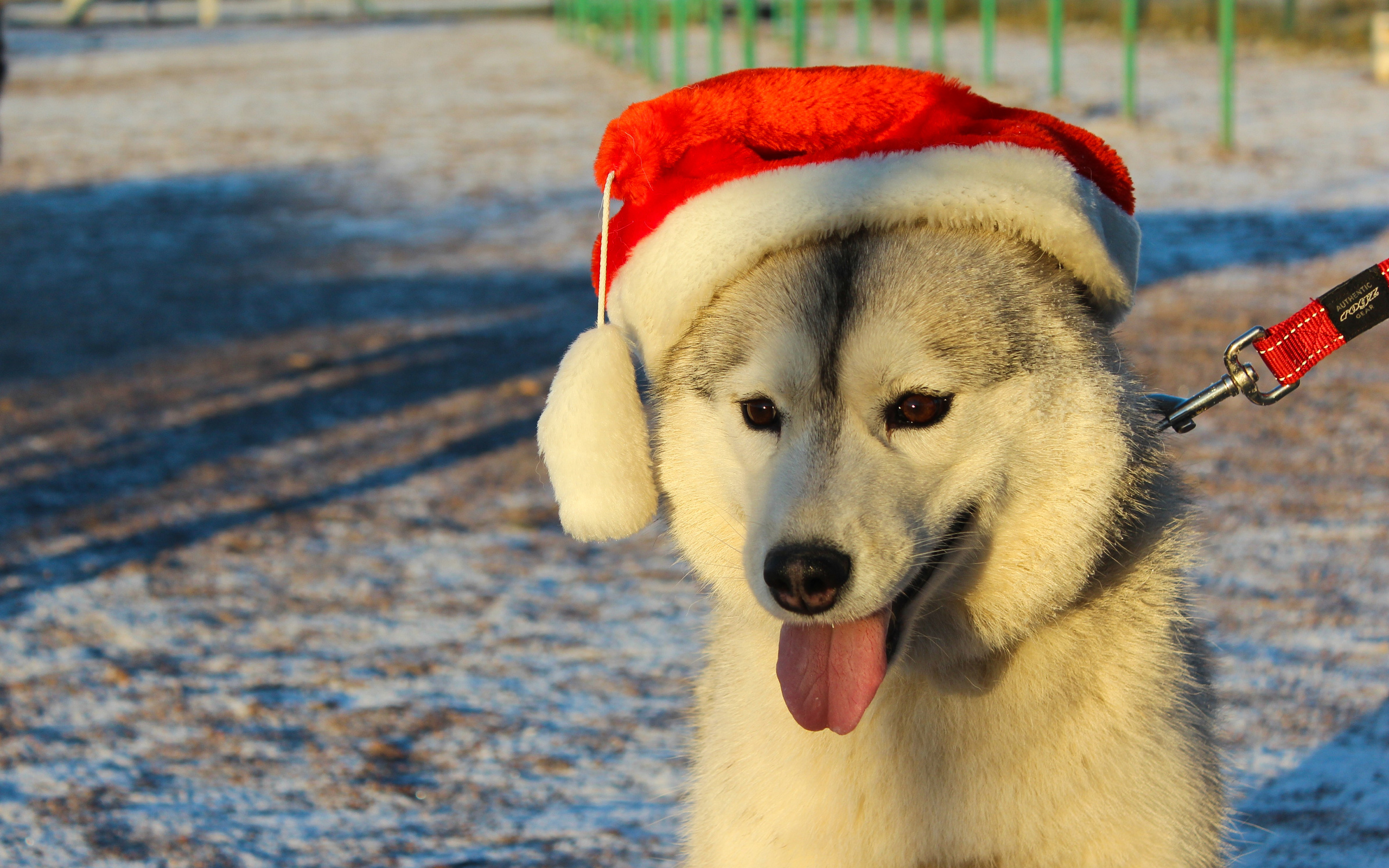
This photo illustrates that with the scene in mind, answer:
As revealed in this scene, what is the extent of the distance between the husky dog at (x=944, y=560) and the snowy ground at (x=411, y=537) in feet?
3.39

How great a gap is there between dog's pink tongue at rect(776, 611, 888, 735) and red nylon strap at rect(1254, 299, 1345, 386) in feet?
2.79

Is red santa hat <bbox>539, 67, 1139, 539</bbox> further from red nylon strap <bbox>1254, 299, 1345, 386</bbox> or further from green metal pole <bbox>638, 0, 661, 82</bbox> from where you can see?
green metal pole <bbox>638, 0, 661, 82</bbox>

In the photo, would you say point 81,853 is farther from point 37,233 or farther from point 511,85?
point 511,85

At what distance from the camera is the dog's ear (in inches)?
82.0

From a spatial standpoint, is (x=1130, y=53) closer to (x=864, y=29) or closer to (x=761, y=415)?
(x=864, y=29)

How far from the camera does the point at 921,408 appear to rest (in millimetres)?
1948

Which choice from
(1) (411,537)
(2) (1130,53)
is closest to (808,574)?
(1) (411,537)

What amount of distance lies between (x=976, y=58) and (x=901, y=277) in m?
16.4

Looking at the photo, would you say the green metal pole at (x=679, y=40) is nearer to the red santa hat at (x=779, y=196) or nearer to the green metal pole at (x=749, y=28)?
the green metal pole at (x=749, y=28)

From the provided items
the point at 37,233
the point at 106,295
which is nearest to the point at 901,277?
the point at 106,295

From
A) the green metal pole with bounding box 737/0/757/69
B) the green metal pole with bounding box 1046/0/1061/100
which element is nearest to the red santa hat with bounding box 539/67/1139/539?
the green metal pole with bounding box 737/0/757/69

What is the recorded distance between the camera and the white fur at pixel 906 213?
2008mm

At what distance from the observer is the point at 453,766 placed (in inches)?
133

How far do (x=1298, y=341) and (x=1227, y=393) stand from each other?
0.53 ft
